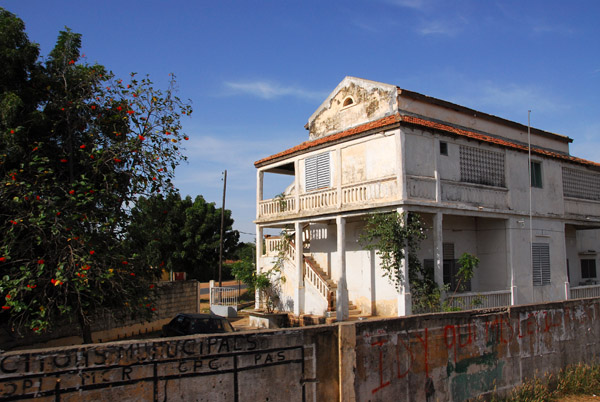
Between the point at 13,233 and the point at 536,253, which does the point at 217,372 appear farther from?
the point at 536,253

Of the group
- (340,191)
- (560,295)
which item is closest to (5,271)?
(340,191)

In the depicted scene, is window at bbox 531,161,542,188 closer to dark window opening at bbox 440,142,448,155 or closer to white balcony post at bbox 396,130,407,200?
dark window opening at bbox 440,142,448,155

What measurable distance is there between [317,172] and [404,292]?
6.14 meters

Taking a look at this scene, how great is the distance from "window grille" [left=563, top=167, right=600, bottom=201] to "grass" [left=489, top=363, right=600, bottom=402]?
1282cm

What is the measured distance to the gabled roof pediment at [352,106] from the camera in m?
18.2

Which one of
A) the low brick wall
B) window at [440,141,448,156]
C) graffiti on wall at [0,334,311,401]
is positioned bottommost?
the low brick wall

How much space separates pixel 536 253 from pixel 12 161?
18.3 meters

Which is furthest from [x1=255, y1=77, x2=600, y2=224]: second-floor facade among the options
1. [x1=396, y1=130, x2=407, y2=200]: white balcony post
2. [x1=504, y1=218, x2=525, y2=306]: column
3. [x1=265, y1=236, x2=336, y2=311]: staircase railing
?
[x1=265, y1=236, x2=336, y2=311]: staircase railing

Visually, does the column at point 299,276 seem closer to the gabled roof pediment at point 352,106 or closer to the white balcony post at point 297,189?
the white balcony post at point 297,189

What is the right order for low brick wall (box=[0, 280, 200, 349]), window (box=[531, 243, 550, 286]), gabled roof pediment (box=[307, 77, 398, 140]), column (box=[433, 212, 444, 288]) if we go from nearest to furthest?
low brick wall (box=[0, 280, 200, 349])
column (box=[433, 212, 444, 288])
gabled roof pediment (box=[307, 77, 398, 140])
window (box=[531, 243, 550, 286])

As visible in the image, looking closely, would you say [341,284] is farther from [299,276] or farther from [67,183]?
[67,183]

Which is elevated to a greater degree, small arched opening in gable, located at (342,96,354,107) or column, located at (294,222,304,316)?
small arched opening in gable, located at (342,96,354,107)

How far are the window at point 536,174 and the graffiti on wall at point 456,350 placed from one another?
10959 mm

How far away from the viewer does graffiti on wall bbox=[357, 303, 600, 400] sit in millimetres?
7156
